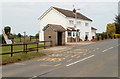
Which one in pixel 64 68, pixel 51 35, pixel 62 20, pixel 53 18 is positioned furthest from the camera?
pixel 53 18

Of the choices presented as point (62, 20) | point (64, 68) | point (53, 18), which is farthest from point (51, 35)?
point (53, 18)

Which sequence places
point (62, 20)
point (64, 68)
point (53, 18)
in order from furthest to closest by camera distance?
1. point (53, 18)
2. point (62, 20)
3. point (64, 68)

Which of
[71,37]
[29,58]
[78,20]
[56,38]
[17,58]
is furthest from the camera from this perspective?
[78,20]

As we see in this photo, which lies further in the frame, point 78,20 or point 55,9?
point 78,20

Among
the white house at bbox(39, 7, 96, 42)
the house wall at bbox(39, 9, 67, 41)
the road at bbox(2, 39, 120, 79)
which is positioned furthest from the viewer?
the house wall at bbox(39, 9, 67, 41)

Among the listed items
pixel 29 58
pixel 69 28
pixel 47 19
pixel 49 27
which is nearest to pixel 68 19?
pixel 69 28

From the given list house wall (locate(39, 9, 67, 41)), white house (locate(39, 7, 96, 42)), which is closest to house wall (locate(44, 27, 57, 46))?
white house (locate(39, 7, 96, 42))

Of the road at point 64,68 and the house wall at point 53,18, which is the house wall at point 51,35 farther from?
the house wall at point 53,18

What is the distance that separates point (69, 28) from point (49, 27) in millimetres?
17541

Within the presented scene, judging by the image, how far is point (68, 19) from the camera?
160ft

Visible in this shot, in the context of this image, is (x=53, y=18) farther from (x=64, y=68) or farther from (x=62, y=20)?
(x=64, y=68)

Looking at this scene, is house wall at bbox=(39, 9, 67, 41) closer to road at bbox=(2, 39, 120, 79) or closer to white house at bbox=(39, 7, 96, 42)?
white house at bbox=(39, 7, 96, 42)

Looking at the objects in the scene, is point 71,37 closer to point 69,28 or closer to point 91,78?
point 69,28

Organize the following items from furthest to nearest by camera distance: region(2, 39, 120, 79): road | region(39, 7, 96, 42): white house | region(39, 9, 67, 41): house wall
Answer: region(39, 9, 67, 41): house wall → region(39, 7, 96, 42): white house → region(2, 39, 120, 79): road
